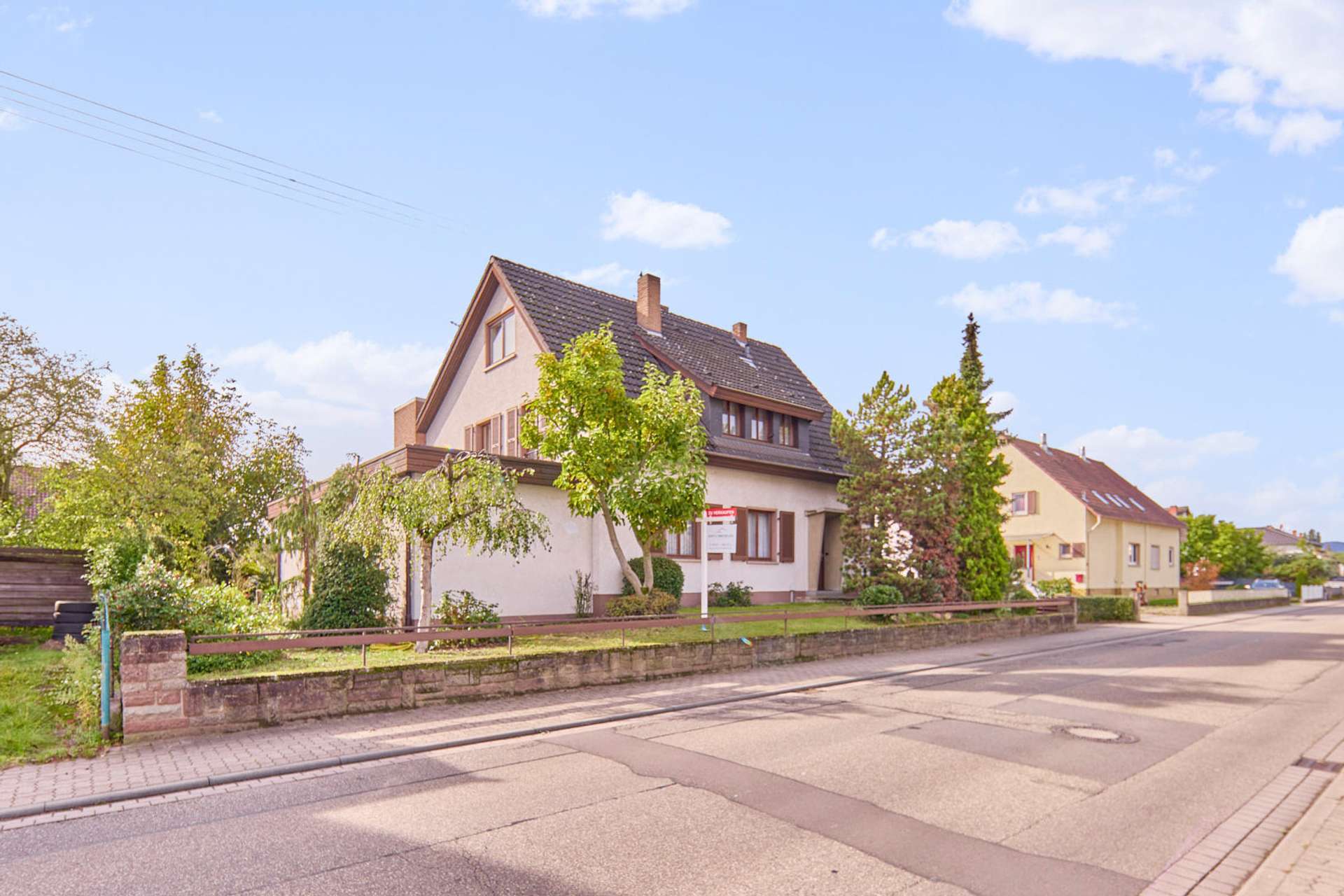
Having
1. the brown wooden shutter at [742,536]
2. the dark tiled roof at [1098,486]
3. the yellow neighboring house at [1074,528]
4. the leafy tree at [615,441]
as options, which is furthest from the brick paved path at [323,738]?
the dark tiled roof at [1098,486]

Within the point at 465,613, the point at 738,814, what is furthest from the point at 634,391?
the point at 738,814

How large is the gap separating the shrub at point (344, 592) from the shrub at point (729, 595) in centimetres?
1007

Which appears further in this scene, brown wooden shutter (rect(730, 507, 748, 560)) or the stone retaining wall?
brown wooden shutter (rect(730, 507, 748, 560))

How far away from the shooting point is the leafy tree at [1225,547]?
62.8 metres

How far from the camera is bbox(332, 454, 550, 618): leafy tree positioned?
13.6 meters

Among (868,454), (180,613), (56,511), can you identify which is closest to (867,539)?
(868,454)

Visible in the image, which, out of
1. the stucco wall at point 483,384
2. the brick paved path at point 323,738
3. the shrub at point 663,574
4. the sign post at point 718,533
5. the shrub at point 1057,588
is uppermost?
the stucco wall at point 483,384

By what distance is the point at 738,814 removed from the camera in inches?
265

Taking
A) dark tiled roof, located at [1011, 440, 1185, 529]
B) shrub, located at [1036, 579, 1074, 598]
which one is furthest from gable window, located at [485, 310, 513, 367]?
dark tiled roof, located at [1011, 440, 1185, 529]

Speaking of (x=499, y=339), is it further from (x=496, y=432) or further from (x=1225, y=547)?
(x=1225, y=547)

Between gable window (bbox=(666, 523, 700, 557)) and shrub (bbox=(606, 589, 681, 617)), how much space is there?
12.4 feet

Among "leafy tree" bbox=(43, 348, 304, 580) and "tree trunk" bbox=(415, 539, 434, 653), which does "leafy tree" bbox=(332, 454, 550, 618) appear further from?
"leafy tree" bbox=(43, 348, 304, 580)

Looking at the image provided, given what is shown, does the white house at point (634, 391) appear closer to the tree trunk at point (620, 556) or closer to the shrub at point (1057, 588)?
the tree trunk at point (620, 556)

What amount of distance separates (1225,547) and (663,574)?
59484mm
